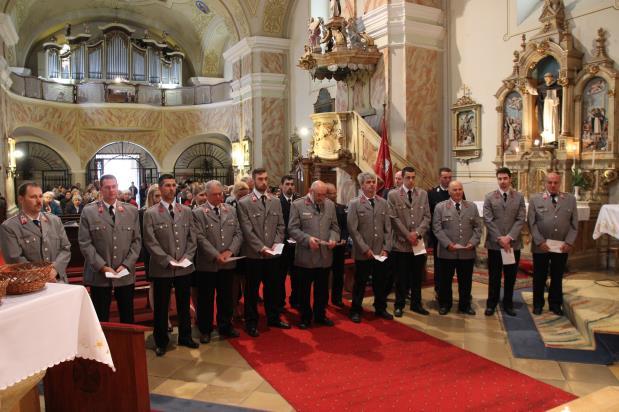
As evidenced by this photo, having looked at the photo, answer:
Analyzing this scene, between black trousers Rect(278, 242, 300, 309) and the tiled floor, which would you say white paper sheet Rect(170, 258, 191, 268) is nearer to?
the tiled floor

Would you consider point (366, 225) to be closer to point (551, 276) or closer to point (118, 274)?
point (551, 276)

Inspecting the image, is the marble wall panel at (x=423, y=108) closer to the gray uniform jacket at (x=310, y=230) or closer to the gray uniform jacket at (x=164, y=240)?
the gray uniform jacket at (x=310, y=230)

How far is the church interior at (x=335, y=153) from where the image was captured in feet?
11.3

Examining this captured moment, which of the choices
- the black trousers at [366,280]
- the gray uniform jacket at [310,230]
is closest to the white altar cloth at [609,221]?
the black trousers at [366,280]

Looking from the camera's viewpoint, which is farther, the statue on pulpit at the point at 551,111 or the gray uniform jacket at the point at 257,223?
the statue on pulpit at the point at 551,111

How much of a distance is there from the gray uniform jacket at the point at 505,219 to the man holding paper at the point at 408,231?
24.6 inches

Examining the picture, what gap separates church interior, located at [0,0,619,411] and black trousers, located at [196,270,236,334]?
0.18 meters

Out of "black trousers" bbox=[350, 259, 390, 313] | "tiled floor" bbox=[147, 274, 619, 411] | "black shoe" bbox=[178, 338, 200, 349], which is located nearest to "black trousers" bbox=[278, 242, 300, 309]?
"black trousers" bbox=[350, 259, 390, 313]

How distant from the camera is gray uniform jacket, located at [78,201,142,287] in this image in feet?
13.3

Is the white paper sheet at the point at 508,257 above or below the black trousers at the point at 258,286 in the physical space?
above

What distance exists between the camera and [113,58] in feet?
63.2

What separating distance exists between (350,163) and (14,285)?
291 inches

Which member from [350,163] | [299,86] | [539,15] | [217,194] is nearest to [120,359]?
[217,194]

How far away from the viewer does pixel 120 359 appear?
3.10 m
